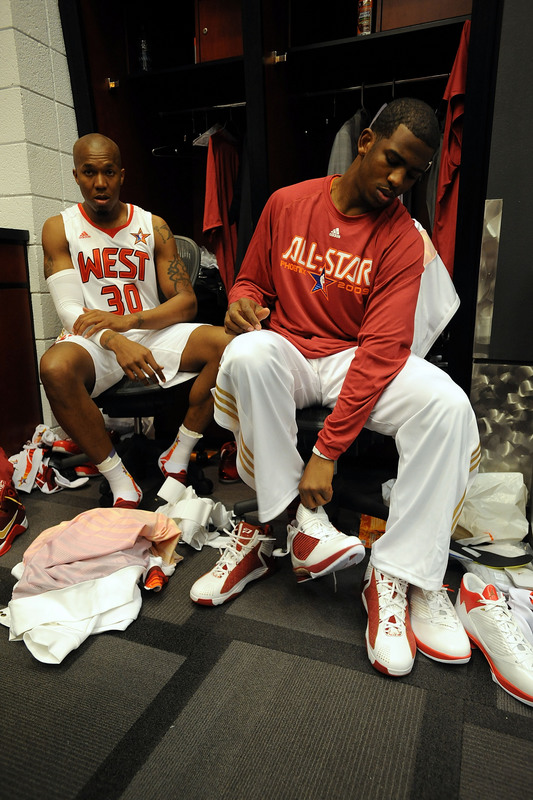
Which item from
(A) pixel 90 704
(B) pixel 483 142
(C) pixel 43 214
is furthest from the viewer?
(C) pixel 43 214

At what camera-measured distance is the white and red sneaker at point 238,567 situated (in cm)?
125

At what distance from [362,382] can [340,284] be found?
1.03 ft

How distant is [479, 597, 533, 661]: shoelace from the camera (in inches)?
39.9

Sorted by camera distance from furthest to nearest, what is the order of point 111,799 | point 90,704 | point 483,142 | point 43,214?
point 43,214, point 483,142, point 90,704, point 111,799

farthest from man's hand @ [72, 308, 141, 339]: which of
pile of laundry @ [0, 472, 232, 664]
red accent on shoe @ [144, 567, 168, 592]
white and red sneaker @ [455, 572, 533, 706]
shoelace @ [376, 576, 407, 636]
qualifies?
white and red sneaker @ [455, 572, 533, 706]

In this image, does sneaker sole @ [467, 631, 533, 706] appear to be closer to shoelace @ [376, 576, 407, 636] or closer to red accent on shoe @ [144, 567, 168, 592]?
shoelace @ [376, 576, 407, 636]

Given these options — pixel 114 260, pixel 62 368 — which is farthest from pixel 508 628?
pixel 114 260

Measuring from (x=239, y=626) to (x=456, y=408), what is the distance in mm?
695

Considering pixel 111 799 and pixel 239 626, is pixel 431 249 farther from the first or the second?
pixel 111 799

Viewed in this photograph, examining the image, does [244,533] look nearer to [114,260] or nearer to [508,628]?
[508,628]

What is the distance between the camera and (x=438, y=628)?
109 centimetres

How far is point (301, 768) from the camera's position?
0.84 m

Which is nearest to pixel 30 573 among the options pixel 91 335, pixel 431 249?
pixel 91 335

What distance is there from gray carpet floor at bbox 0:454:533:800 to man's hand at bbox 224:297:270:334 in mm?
707
